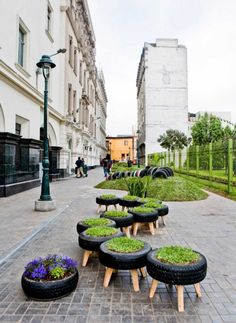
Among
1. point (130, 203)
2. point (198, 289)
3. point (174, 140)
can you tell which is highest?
point (174, 140)

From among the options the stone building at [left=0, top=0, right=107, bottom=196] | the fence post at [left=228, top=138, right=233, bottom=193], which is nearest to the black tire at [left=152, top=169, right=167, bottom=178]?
the fence post at [left=228, top=138, right=233, bottom=193]

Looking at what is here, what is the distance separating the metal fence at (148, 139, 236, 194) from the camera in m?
11.4

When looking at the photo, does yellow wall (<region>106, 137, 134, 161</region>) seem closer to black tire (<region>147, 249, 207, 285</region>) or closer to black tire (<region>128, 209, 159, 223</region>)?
black tire (<region>128, 209, 159, 223</region>)

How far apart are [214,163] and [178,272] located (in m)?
12.5

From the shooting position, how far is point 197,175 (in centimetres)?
1755

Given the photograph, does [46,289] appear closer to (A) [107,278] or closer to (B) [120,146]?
(A) [107,278]

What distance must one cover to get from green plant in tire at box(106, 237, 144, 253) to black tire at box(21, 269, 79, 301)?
2.24ft

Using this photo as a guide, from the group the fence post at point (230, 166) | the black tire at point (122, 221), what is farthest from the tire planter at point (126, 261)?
the fence post at point (230, 166)

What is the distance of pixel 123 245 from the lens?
3.29m

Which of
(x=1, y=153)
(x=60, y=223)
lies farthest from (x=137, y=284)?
(x=1, y=153)

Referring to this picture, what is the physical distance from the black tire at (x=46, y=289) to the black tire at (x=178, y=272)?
1.01m

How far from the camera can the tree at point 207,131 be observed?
38.6 m

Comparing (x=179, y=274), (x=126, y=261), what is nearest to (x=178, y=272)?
(x=179, y=274)

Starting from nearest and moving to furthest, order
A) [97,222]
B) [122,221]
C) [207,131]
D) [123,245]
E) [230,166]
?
[123,245] → [97,222] → [122,221] → [230,166] → [207,131]
